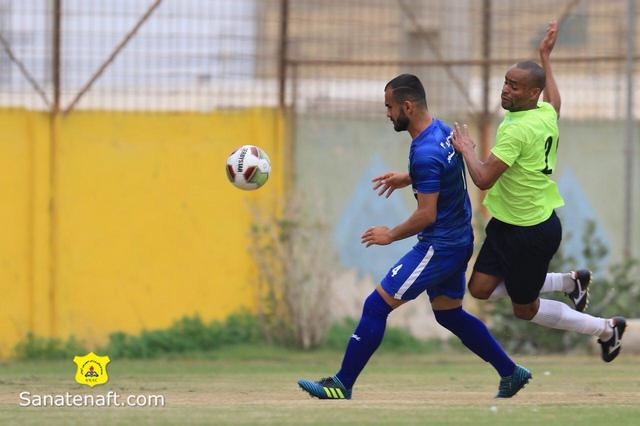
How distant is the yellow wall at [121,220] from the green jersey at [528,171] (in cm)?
605

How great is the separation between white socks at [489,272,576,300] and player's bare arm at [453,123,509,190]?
38.6 inches

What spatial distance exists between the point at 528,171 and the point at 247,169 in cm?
217

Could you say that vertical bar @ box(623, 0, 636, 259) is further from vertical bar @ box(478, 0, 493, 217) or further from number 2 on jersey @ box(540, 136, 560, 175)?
number 2 on jersey @ box(540, 136, 560, 175)

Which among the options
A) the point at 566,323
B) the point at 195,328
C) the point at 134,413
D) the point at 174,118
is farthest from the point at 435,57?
the point at 134,413

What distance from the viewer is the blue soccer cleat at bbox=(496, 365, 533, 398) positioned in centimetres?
909

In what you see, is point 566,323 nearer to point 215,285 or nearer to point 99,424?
point 99,424

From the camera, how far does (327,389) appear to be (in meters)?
8.85

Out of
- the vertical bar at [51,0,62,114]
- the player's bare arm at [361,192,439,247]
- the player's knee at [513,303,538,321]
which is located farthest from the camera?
the vertical bar at [51,0,62,114]

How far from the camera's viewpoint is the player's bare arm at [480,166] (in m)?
8.59

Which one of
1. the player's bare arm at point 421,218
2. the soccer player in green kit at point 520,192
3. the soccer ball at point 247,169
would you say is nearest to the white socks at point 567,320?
the soccer player in green kit at point 520,192

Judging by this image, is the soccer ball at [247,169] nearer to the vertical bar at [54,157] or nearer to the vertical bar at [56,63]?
the vertical bar at [54,157]

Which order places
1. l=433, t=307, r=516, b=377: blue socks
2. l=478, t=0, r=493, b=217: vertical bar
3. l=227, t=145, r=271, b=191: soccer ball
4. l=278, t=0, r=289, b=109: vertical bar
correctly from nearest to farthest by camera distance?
l=433, t=307, r=516, b=377: blue socks
l=227, t=145, r=271, b=191: soccer ball
l=278, t=0, r=289, b=109: vertical bar
l=478, t=0, r=493, b=217: vertical bar

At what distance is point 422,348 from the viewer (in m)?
15.0

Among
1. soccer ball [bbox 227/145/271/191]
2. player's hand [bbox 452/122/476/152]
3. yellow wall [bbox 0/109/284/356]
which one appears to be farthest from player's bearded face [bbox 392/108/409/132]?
yellow wall [bbox 0/109/284/356]
